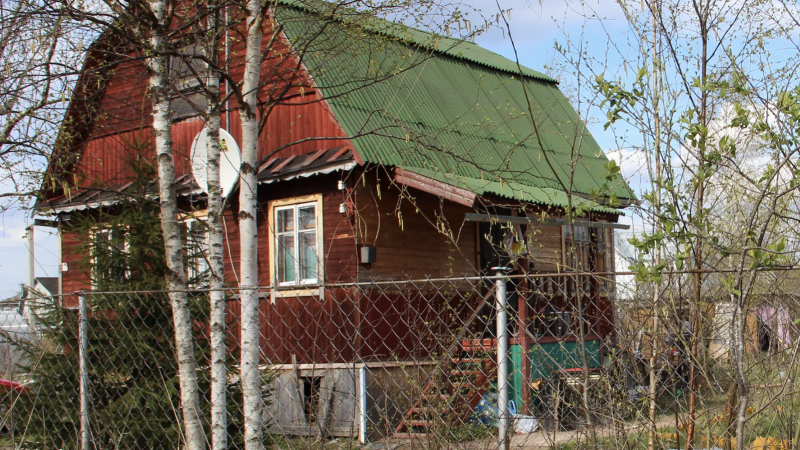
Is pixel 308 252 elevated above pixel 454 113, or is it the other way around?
pixel 454 113

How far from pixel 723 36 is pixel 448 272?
8.68 metres

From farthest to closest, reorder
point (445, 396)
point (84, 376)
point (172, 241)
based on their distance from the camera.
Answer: point (445, 396)
point (172, 241)
point (84, 376)

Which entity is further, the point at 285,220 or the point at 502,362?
the point at 285,220

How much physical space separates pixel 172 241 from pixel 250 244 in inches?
34.4

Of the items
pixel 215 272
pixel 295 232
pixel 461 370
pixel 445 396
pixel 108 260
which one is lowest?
pixel 445 396

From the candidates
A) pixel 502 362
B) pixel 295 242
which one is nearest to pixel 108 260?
pixel 295 242

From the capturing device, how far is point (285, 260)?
476 inches

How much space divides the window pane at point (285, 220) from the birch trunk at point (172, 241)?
670cm

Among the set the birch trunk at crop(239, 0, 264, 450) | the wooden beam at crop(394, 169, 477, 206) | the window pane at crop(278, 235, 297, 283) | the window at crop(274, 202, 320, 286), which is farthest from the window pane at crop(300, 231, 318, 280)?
the birch trunk at crop(239, 0, 264, 450)

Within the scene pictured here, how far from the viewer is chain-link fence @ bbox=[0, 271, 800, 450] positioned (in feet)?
11.3

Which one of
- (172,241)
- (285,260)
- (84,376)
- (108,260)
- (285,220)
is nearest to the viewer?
(84,376)

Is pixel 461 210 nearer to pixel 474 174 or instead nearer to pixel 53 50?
pixel 474 174

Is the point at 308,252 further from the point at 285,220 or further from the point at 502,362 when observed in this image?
the point at 502,362

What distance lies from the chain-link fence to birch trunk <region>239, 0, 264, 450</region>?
0.16 meters
